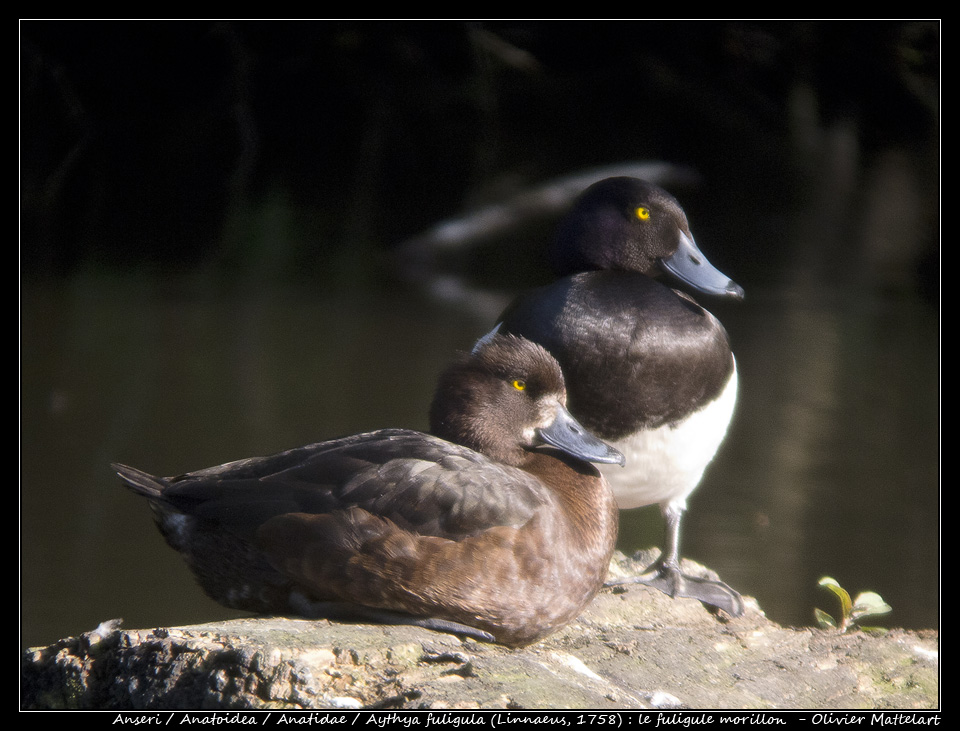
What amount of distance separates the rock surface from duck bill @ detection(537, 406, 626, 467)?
19.0 inches

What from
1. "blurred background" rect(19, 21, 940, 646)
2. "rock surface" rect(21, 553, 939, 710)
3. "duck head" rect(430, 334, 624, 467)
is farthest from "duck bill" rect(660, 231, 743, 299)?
"blurred background" rect(19, 21, 940, 646)

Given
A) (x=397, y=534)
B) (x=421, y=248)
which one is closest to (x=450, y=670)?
(x=397, y=534)

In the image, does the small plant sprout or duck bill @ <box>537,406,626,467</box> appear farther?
the small plant sprout

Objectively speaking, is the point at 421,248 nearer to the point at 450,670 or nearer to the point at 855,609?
the point at 855,609

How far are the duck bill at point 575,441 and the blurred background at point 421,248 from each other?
6.82 feet

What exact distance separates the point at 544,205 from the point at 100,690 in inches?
402

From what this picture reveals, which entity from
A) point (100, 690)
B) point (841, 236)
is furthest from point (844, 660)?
point (841, 236)

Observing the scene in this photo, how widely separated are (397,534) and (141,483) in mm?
720

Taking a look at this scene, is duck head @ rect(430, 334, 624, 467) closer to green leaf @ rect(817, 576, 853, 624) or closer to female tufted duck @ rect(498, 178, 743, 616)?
female tufted duck @ rect(498, 178, 743, 616)

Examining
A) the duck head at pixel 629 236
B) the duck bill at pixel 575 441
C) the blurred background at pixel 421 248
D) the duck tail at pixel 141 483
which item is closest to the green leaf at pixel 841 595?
the duck bill at pixel 575 441

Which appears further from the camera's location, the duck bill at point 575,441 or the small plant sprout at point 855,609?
the small plant sprout at point 855,609

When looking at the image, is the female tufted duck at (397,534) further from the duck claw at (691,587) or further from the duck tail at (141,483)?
the duck claw at (691,587)

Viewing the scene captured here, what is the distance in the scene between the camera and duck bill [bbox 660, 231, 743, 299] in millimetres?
3867

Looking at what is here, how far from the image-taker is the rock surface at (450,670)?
2357 mm
